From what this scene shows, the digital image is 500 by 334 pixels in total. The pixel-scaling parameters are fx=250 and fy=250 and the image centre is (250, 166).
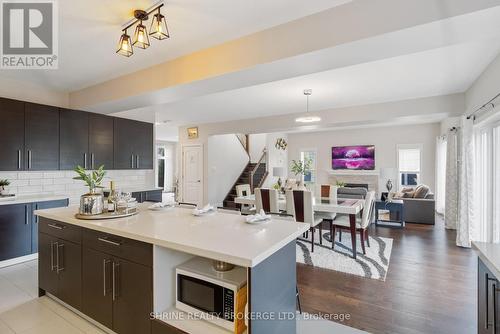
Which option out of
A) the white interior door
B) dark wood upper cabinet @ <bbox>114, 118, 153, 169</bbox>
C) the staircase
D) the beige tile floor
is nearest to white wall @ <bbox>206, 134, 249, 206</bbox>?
the staircase

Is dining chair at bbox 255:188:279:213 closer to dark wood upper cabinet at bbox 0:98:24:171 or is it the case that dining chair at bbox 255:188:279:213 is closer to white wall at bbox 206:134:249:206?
white wall at bbox 206:134:249:206

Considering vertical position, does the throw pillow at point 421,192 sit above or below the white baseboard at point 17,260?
above

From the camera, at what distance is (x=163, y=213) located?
2.49 metres

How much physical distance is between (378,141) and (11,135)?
9.00m

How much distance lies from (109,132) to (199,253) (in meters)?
4.12

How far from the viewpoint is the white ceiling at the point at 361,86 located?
2.89 metres

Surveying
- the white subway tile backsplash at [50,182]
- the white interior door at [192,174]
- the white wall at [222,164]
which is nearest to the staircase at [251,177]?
the white wall at [222,164]

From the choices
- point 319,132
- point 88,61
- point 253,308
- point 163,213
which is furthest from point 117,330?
point 319,132

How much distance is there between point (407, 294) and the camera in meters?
2.61

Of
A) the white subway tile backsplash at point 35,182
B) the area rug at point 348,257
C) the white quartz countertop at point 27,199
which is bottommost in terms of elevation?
the area rug at point 348,257

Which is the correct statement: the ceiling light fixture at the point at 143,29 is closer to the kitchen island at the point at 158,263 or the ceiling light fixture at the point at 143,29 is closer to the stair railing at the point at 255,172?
the kitchen island at the point at 158,263

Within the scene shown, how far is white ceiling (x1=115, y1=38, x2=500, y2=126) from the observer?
2.89 meters

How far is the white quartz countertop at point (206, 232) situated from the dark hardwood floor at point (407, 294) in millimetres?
1114

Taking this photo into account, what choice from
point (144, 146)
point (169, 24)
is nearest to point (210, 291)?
point (169, 24)
